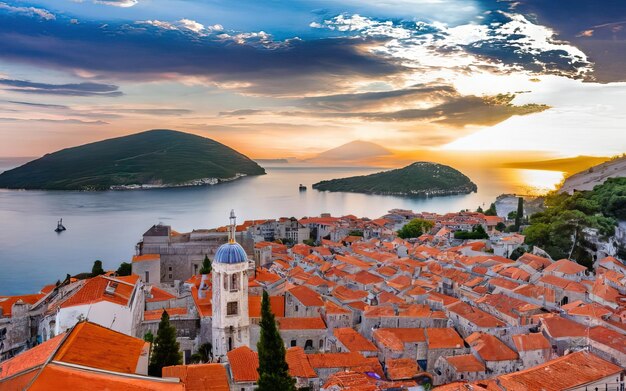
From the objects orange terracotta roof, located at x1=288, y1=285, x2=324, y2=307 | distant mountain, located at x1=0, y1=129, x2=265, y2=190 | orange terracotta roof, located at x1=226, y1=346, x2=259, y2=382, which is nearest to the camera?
Answer: orange terracotta roof, located at x1=226, y1=346, x2=259, y2=382

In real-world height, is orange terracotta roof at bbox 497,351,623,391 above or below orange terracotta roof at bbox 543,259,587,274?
below

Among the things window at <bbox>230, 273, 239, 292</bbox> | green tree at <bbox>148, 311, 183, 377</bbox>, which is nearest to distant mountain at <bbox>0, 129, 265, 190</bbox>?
window at <bbox>230, 273, 239, 292</bbox>

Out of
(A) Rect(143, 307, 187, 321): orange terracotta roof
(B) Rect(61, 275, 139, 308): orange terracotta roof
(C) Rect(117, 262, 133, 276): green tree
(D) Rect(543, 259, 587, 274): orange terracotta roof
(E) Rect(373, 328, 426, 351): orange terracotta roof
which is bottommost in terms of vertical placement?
(C) Rect(117, 262, 133, 276): green tree

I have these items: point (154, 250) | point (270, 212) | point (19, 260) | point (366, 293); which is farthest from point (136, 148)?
point (366, 293)

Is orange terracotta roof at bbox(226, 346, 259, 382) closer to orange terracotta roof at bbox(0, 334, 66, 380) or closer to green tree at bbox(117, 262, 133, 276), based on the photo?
orange terracotta roof at bbox(0, 334, 66, 380)

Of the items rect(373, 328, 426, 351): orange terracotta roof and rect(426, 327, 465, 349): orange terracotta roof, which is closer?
rect(373, 328, 426, 351): orange terracotta roof

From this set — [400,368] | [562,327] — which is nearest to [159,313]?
[400,368]

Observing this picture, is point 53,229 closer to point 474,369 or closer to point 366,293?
point 366,293

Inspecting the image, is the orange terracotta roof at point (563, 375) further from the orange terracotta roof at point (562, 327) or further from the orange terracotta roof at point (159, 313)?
the orange terracotta roof at point (159, 313)
